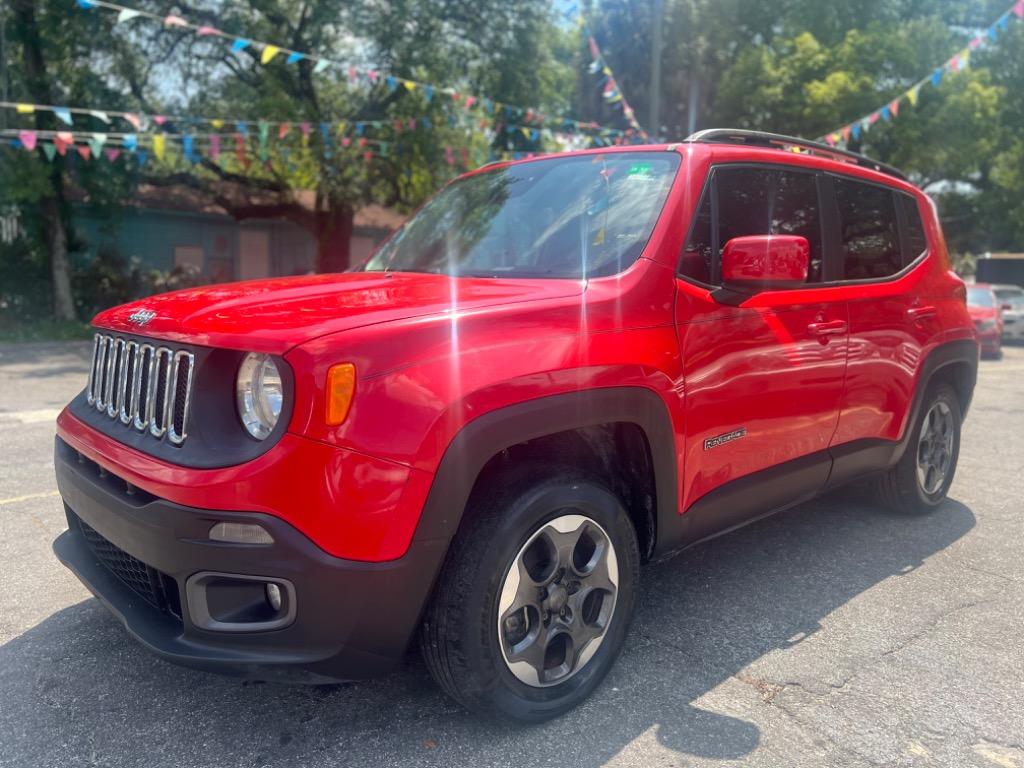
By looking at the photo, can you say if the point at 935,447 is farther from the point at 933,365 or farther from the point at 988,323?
the point at 988,323

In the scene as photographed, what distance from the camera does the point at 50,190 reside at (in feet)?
52.4

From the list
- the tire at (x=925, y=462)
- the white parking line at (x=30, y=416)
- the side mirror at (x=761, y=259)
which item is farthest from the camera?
the white parking line at (x=30, y=416)

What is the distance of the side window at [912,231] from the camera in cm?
448

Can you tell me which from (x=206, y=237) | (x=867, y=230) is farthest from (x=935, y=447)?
(x=206, y=237)

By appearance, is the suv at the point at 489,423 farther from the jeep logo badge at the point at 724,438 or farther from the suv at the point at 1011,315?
the suv at the point at 1011,315

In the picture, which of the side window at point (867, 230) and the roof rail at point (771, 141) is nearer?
the roof rail at point (771, 141)

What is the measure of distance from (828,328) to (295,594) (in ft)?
8.33

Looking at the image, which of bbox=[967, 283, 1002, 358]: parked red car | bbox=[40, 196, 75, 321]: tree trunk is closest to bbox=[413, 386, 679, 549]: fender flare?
bbox=[967, 283, 1002, 358]: parked red car

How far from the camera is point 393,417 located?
223 centimetres

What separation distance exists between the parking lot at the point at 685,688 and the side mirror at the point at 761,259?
1401 millimetres

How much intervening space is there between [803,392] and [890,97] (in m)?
20.9

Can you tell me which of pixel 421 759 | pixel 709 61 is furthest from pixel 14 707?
pixel 709 61

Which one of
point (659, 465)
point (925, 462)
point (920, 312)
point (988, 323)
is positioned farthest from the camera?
point (988, 323)

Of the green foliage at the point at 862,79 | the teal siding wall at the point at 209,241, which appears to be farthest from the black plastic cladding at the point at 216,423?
the green foliage at the point at 862,79
